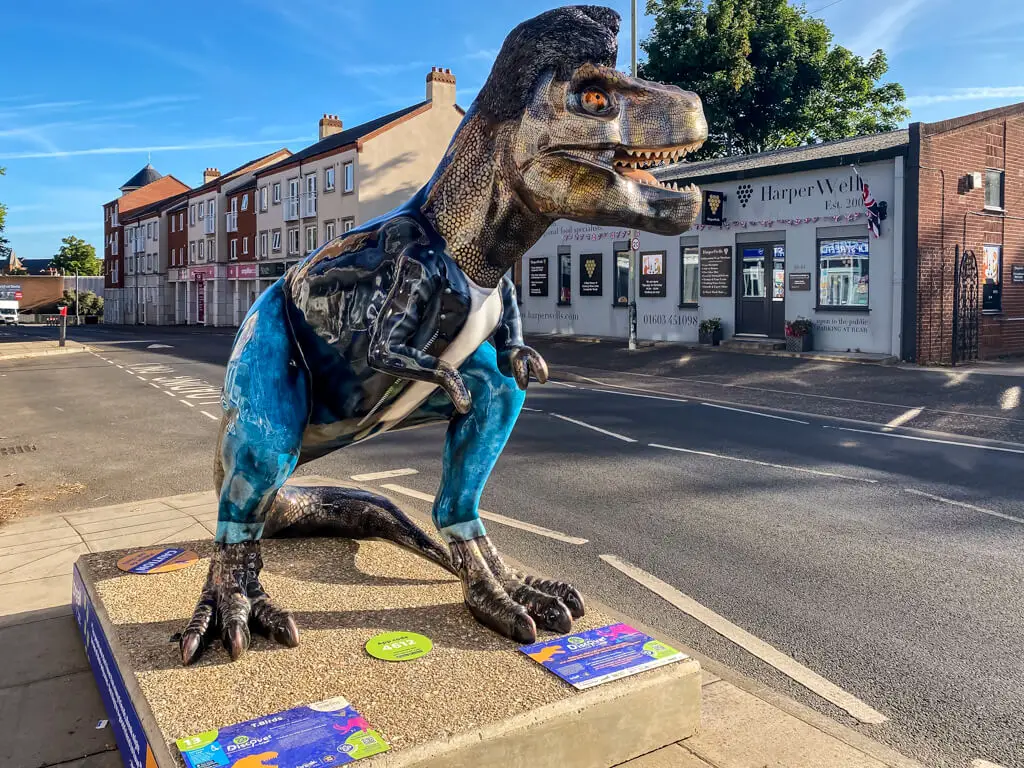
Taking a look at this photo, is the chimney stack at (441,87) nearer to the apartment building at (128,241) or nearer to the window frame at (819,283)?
the window frame at (819,283)

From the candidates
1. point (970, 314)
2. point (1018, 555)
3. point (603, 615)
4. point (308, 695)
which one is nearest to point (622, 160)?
point (603, 615)

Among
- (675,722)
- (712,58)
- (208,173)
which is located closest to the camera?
(675,722)

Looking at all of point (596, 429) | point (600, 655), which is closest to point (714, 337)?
point (596, 429)

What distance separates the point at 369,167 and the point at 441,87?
15.5ft

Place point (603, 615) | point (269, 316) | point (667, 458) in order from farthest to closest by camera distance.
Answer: point (667, 458) < point (603, 615) < point (269, 316)

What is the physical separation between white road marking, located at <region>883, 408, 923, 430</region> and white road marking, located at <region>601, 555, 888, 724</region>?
7123mm

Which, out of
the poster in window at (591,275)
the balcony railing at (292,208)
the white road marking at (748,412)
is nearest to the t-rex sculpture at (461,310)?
the white road marking at (748,412)

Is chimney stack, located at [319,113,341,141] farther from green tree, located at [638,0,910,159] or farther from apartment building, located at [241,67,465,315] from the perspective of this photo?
green tree, located at [638,0,910,159]

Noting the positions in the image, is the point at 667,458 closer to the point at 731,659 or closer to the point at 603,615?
the point at 731,659

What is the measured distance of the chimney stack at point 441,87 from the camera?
36719 mm

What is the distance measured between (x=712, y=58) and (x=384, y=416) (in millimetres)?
30076

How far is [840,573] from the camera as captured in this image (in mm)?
4980

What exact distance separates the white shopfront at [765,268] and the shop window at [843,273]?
21mm

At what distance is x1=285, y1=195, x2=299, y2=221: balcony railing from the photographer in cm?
4131
